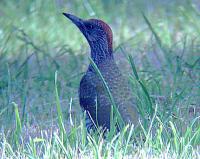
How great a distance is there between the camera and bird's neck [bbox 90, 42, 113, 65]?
19.8 ft

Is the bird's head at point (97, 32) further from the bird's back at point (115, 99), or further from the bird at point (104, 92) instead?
the bird's back at point (115, 99)

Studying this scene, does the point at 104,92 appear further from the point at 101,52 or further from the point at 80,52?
the point at 80,52

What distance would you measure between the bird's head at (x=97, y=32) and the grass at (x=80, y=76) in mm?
209

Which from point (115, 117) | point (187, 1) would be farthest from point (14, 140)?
point (187, 1)

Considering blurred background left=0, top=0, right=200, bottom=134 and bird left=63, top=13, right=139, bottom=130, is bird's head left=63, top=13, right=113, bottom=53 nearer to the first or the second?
bird left=63, top=13, right=139, bottom=130

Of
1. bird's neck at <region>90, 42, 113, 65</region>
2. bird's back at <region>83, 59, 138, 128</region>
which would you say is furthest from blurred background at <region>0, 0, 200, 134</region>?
bird's neck at <region>90, 42, 113, 65</region>

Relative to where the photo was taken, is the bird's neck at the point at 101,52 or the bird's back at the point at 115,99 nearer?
the bird's back at the point at 115,99

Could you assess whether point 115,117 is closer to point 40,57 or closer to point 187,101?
point 187,101

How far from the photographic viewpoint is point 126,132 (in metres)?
5.29

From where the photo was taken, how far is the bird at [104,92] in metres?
5.45

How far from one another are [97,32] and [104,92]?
681 mm

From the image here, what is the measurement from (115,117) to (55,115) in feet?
3.91

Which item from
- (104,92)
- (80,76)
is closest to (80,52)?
(80,76)

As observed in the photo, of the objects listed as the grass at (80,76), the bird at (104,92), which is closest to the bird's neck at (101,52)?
the bird at (104,92)
